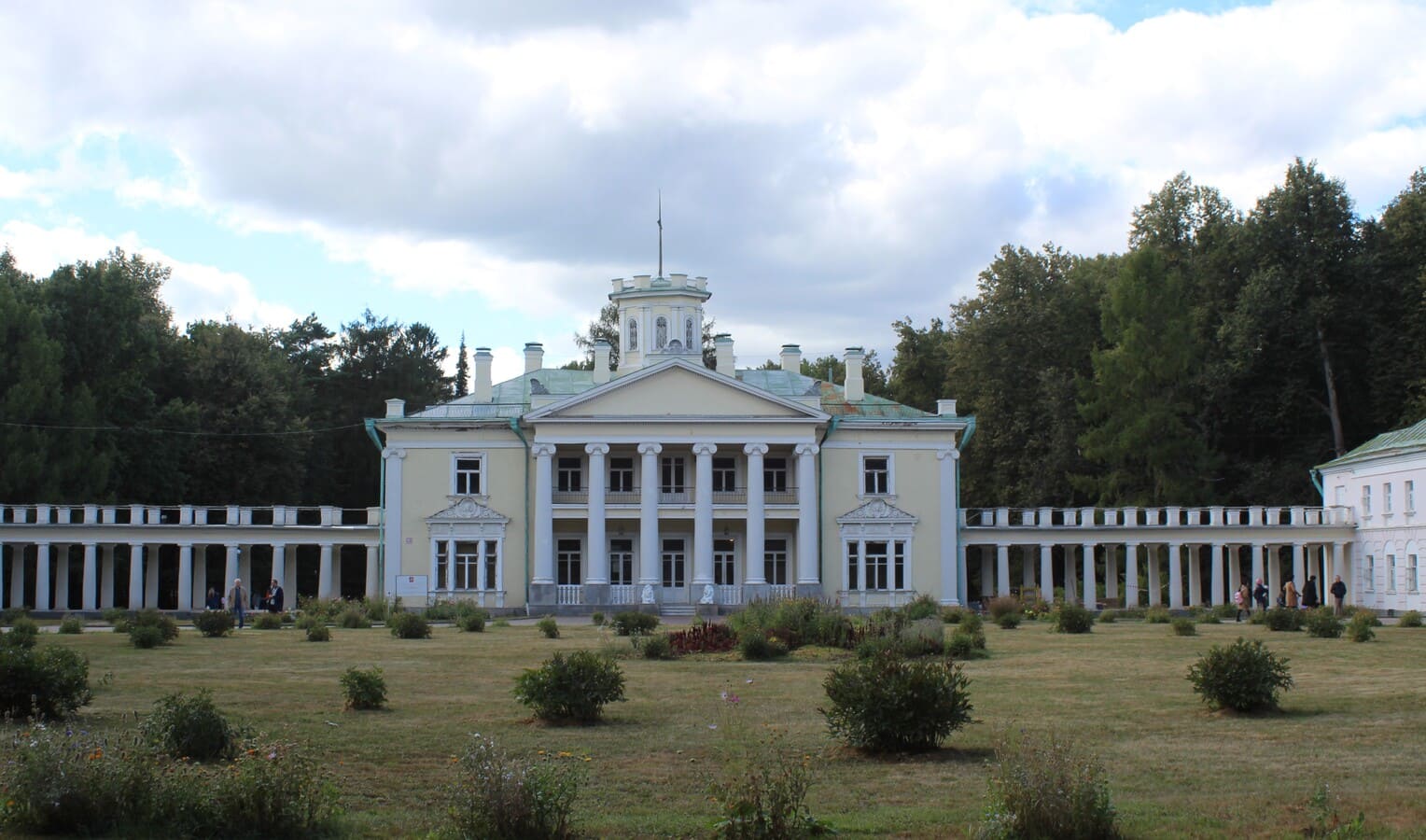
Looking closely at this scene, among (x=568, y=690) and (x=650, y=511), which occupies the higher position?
(x=650, y=511)

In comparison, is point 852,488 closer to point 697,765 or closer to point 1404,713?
point 1404,713

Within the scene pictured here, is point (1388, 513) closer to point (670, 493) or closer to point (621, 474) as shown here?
point (670, 493)

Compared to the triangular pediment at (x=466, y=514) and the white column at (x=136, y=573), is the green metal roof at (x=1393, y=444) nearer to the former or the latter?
the triangular pediment at (x=466, y=514)

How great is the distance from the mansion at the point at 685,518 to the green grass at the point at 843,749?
79.3 feet

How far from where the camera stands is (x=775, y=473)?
5622cm

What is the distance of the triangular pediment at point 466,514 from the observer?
2131 inches

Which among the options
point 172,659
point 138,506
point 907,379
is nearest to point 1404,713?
point 172,659

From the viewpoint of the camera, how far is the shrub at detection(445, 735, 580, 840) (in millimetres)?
10242

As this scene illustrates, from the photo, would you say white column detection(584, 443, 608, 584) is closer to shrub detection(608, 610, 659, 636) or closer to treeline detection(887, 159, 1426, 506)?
shrub detection(608, 610, 659, 636)

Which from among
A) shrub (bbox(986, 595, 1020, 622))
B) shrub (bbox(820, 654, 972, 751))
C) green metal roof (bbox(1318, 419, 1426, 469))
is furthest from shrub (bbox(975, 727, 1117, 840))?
green metal roof (bbox(1318, 419, 1426, 469))

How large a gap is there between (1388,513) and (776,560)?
21875mm

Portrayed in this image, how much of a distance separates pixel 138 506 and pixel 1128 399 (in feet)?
129

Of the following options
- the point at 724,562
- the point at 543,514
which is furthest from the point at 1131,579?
the point at 543,514

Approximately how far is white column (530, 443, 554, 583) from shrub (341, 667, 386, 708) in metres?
33.8
